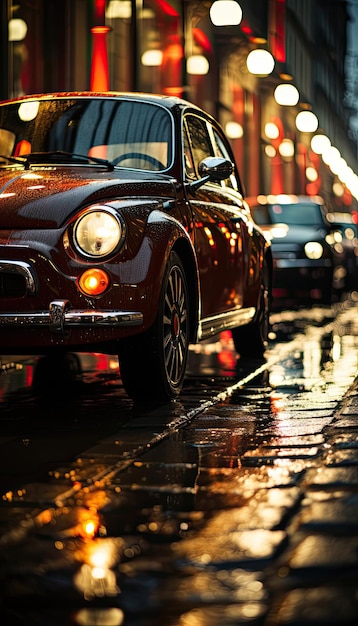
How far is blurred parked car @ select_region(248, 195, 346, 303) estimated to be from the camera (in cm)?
2109

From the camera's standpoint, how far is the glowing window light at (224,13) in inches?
959

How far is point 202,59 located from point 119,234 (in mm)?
23073

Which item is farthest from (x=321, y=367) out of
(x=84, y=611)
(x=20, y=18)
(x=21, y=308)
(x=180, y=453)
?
(x=20, y=18)

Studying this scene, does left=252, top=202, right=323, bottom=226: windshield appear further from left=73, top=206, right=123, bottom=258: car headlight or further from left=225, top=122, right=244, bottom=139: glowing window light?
left=225, top=122, right=244, bottom=139: glowing window light

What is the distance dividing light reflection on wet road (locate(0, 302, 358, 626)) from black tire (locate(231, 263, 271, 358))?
1.81 m

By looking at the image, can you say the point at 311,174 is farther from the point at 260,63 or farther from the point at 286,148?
the point at 260,63

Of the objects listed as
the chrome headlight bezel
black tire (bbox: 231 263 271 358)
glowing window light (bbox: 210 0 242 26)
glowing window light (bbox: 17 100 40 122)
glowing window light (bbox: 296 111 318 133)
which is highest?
glowing window light (bbox: 210 0 242 26)

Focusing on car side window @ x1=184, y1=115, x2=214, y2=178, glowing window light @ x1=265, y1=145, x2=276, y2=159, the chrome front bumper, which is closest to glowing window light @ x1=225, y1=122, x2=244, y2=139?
glowing window light @ x1=265, y1=145, x2=276, y2=159

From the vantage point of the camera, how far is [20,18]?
66.5 feet

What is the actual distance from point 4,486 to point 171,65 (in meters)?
26.5

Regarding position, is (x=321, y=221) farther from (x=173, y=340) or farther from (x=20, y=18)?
(x=173, y=340)

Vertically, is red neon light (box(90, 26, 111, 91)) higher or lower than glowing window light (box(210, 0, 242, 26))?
lower

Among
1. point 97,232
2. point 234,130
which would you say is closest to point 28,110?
point 97,232

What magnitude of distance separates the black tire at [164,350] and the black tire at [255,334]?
9.43 feet
